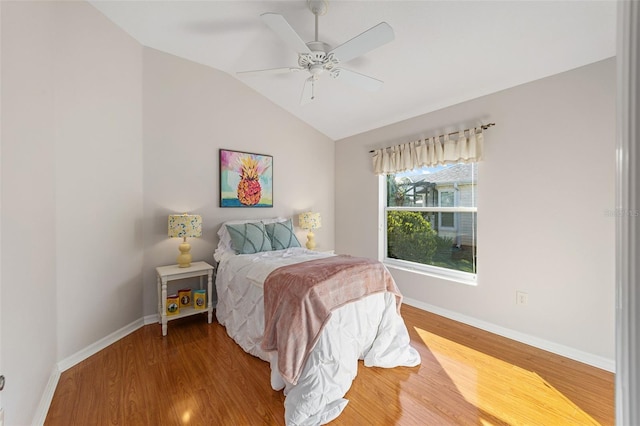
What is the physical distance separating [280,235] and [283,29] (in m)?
2.03

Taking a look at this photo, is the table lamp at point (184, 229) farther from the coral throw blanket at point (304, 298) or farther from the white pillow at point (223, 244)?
the coral throw blanket at point (304, 298)

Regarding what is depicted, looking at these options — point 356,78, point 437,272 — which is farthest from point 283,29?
point 437,272

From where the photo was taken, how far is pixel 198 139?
294 centimetres

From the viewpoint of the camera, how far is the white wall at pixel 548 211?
1.97 metres

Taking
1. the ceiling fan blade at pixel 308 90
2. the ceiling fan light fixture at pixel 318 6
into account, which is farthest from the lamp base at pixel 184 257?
the ceiling fan light fixture at pixel 318 6

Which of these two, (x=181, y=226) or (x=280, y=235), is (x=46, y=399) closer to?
(x=181, y=226)

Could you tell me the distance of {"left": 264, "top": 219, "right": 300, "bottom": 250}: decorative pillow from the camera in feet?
9.84

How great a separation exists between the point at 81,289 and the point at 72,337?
0.35 m

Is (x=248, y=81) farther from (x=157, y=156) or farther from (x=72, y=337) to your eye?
(x=72, y=337)

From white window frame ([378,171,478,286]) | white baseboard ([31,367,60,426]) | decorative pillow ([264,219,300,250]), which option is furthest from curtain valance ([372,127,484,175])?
white baseboard ([31,367,60,426])

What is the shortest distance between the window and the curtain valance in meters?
0.20

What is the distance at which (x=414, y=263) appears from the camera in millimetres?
3396

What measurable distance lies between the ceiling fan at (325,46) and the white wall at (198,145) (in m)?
1.29

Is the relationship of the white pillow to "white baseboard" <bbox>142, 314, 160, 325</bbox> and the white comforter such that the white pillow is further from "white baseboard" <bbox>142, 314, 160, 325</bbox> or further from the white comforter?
"white baseboard" <bbox>142, 314, 160, 325</bbox>
